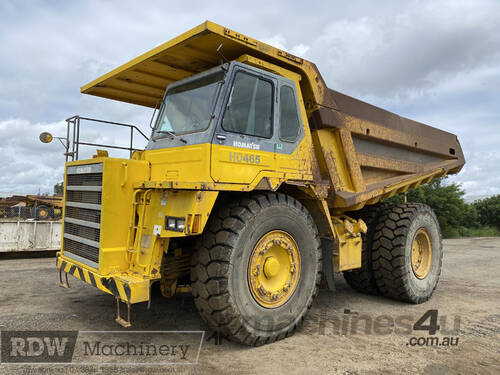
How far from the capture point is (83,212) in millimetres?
4375

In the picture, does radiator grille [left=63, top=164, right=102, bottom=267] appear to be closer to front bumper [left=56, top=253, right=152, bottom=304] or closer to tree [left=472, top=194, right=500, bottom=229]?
front bumper [left=56, top=253, right=152, bottom=304]

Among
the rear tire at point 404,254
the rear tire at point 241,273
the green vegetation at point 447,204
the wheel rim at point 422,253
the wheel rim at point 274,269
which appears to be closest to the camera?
the rear tire at point 241,273

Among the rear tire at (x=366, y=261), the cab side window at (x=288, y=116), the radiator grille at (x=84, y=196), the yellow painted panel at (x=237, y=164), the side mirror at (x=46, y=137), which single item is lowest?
the rear tire at (x=366, y=261)

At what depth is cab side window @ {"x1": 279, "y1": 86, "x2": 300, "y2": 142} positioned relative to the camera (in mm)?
4469

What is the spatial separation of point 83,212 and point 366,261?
13.8 ft

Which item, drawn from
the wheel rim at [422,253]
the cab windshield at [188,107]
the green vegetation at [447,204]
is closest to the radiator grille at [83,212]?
the cab windshield at [188,107]

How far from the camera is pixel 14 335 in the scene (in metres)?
4.04

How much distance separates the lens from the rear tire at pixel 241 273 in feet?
11.8

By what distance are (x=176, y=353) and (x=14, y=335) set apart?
182cm

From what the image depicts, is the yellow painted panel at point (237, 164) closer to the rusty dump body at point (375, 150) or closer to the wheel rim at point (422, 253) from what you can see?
the rusty dump body at point (375, 150)

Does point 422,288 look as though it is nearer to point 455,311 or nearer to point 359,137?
point 455,311

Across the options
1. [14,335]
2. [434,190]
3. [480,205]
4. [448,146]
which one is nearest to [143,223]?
[14,335]

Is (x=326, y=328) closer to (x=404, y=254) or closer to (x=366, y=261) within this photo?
(x=366, y=261)

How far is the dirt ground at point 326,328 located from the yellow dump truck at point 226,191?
0.33m
